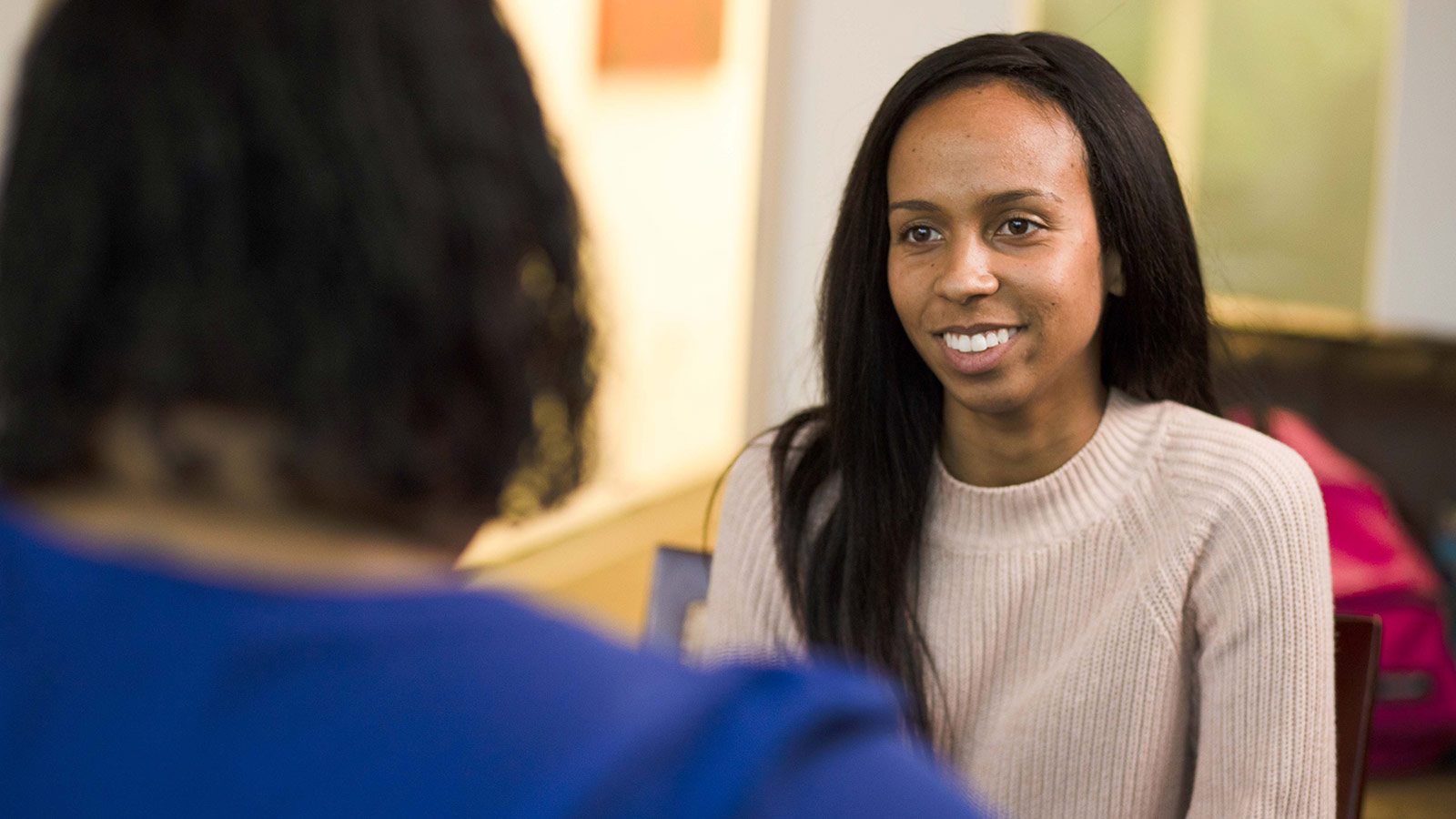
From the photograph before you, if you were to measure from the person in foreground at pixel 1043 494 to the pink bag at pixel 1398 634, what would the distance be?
5.72 feet

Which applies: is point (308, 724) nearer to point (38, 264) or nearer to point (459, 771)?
point (459, 771)

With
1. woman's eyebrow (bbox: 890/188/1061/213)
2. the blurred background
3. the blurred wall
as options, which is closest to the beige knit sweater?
woman's eyebrow (bbox: 890/188/1061/213)

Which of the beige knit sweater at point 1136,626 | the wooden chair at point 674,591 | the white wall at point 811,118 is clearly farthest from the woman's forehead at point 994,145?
the white wall at point 811,118

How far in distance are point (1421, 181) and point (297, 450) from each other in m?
4.02

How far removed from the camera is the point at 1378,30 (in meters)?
4.00

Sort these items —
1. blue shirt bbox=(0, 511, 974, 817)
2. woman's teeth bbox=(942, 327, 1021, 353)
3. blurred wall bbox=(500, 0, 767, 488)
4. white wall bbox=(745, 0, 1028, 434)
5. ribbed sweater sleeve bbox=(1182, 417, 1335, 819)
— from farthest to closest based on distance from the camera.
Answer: blurred wall bbox=(500, 0, 767, 488) < white wall bbox=(745, 0, 1028, 434) < woman's teeth bbox=(942, 327, 1021, 353) < ribbed sweater sleeve bbox=(1182, 417, 1335, 819) < blue shirt bbox=(0, 511, 974, 817)

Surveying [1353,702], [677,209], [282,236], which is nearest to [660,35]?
[677,209]

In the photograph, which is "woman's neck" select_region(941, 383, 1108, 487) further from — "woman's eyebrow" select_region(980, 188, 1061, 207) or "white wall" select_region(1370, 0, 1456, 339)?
"white wall" select_region(1370, 0, 1456, 339)

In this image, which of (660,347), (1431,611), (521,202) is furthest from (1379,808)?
(521,202)

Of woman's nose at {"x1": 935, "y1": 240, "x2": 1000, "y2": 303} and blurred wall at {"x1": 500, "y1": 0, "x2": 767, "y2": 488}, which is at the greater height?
woman's nose at {"x1": 935, "y1": 240, "x2": 1000, "y2": 303}

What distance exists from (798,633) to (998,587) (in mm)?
203

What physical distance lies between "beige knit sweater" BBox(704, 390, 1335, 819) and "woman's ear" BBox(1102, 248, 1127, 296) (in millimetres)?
122

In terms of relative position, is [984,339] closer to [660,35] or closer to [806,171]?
[806,171]

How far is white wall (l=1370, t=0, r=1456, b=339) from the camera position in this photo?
3.92 metres
